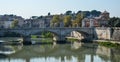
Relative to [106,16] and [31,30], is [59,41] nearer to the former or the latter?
[31,30]

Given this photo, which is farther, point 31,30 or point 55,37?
point 55,37

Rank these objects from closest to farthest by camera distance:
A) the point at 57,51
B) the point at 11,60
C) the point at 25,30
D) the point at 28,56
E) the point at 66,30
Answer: the point at 11,60, the point at 28,56, the point at 57,51, the point at 25,30, the point at 66,30

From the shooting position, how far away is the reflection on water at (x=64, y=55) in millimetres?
18875

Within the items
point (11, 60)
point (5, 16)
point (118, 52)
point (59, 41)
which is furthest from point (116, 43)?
point (5, 16)

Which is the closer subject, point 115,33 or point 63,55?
point 63,55

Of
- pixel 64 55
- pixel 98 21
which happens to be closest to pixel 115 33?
pixel 64 55

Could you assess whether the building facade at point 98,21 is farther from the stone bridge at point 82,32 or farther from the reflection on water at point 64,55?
the reflection on water at point 64,55

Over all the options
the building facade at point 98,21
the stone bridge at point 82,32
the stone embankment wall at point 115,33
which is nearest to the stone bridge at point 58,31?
the stone bridge at point 82,32

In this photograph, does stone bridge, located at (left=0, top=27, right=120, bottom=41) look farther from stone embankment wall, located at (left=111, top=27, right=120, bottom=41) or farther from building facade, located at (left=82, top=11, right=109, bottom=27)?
building facade, located at (left=82, top=11, right=109, bottom=27)

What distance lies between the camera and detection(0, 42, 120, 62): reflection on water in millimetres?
18875

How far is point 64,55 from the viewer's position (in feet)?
69.8

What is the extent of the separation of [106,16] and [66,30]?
536 inches

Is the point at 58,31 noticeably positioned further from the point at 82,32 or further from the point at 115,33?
the point at 115,33

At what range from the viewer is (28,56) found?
20.7m
